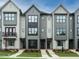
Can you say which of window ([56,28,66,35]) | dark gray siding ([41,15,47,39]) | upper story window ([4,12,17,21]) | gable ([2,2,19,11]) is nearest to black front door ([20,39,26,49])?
dark gray siding ([41,15,47,39])

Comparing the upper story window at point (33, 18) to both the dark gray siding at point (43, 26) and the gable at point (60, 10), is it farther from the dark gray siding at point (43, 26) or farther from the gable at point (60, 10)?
the gable at point (60, 10)

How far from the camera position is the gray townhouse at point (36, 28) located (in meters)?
65.2

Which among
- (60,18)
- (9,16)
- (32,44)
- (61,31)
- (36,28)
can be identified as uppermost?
(9,16)

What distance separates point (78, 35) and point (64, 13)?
663 centimetres

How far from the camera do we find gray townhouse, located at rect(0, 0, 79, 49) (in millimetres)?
65250

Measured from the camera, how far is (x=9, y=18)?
65250mm

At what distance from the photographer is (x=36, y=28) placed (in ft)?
218

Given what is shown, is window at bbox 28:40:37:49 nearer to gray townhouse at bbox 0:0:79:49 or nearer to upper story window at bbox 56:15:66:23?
gray townhouse at bbox 0:0:79:49

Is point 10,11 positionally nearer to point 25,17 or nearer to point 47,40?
point 25,17

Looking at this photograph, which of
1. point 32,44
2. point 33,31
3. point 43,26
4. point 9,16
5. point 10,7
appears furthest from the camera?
point 43,26

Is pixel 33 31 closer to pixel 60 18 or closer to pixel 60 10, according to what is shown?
pixel 60 18

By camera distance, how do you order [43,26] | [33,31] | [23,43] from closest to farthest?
[33,31] → [43,26] → [23,43]

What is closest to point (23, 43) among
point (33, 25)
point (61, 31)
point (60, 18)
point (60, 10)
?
point (33, 25)

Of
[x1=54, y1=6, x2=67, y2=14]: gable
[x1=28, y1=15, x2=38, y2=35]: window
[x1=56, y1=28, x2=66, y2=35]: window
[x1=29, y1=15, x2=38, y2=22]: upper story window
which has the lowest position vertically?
[x1=56, y1=28, x2=66, y2=35]: window
